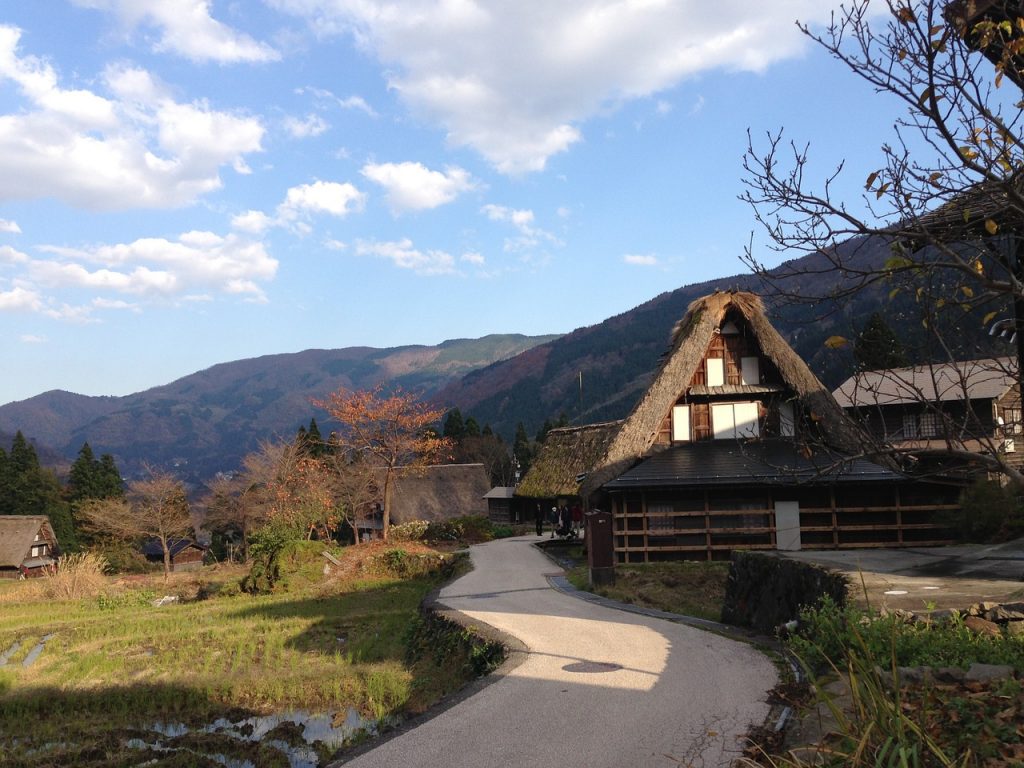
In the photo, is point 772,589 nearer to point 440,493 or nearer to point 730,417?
point 730,417

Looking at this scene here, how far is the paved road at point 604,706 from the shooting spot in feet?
22.1

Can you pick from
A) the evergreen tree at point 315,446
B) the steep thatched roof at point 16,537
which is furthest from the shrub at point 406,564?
the steep thatched roof at point 16,537

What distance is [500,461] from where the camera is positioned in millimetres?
80625

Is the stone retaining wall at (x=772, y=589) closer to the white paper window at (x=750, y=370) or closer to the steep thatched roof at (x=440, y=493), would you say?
the white paper window at (x=750, y=370)

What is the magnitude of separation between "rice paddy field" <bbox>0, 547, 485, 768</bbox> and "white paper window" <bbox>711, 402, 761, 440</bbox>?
11.0m

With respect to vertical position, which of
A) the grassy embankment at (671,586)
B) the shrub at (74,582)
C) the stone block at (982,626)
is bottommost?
the shrub at (74,582)

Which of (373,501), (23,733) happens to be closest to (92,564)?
(373,501)

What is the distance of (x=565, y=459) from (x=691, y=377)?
12.3 metres

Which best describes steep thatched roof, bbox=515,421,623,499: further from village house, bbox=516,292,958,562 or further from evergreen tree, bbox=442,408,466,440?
evergreen tree, bbox=442,408,466,440

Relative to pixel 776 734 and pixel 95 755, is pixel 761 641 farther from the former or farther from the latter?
pixel 95 755

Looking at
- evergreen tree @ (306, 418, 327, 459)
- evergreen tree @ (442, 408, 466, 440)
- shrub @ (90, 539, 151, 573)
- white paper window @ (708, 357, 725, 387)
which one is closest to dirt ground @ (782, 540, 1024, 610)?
white paper window @ (708, 357, 725, 387)

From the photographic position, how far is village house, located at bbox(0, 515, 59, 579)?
56312mm

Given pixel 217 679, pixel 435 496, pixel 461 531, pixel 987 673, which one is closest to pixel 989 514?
pixel 987 673

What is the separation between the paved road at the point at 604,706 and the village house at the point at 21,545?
180 ft
